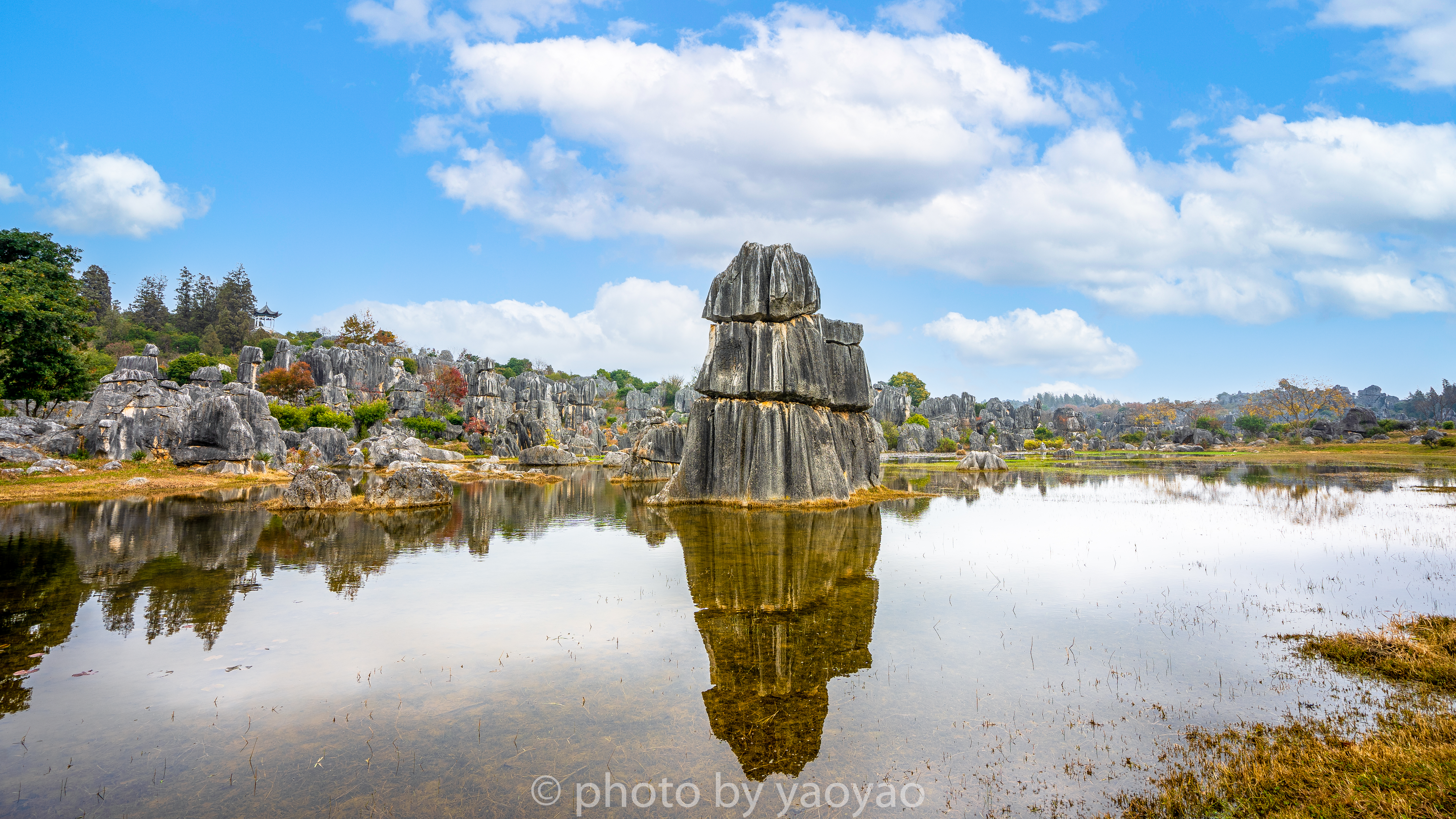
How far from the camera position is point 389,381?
9250 centimetres

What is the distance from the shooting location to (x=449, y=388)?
94250 millimetres

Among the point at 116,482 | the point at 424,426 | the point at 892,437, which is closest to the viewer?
the point at 116,482

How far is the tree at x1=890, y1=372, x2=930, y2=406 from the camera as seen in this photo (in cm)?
12188

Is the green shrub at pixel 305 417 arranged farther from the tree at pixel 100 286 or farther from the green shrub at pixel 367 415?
the tree at pixel 100 286

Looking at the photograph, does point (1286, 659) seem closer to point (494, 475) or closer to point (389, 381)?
point (494, 475)

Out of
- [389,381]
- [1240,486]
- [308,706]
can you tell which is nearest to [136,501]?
[308,706]

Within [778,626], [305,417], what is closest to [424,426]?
[305,417]

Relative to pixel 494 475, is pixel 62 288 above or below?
above

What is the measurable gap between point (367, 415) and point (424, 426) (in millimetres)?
5981

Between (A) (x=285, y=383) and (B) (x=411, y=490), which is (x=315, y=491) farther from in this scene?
(A) (x=285, y=383)

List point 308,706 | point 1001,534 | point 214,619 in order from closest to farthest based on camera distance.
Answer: point 308,706
point 214,619
point 1001,534

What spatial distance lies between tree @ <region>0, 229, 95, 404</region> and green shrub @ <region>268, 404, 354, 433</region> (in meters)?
22.3

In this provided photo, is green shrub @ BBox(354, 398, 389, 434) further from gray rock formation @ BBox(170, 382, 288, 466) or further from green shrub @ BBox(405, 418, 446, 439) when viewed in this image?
gray rock formation @ BBox(170, 382, 288, 466)

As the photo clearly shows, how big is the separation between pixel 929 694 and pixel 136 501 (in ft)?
109
